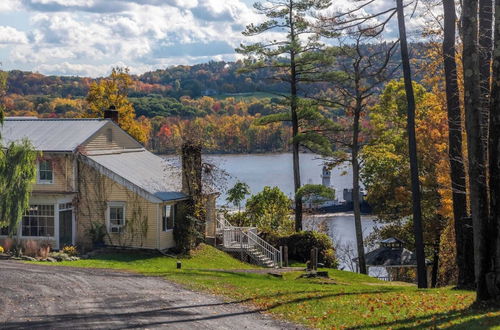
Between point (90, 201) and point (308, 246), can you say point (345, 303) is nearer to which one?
point (90, 201)

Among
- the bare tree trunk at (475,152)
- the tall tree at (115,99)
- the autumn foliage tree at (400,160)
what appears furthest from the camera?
the tall tree at (115,99)

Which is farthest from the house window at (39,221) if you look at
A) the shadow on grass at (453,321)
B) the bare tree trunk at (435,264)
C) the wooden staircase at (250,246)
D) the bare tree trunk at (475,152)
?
the bare tree trunk at (475,152)

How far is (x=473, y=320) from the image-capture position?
531 inches

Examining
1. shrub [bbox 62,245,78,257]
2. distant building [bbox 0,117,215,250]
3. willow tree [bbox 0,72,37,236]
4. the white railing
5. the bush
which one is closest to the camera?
willow tree [bbox 0,72,37,236]

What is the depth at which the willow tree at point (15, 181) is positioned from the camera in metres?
31.0

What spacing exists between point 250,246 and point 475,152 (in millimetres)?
22909

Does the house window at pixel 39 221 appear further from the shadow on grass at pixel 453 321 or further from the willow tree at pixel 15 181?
the shadow on grass at pixel 453 321

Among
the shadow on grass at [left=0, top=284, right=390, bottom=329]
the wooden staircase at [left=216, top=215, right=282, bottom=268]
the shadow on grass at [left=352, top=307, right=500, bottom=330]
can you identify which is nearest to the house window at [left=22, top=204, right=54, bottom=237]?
the wooden staircase at [left=216, top=215, right=282, bottom=268]

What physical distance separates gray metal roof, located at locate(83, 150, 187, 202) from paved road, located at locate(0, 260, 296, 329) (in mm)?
11295

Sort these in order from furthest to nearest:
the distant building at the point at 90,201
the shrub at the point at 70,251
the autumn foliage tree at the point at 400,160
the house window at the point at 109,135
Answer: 1. the autumn foliage tree at the point at 400,160
2. the house window at the point at 109,135
3. the distant building at the point at 90,201
4. the shrub at the point at 70,251

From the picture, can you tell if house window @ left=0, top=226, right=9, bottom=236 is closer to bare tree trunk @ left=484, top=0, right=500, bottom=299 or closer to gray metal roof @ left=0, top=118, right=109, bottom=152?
gray metal roof @ left=0, top=118, right=109, bottom=152

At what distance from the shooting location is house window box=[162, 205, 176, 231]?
3456 centimetres

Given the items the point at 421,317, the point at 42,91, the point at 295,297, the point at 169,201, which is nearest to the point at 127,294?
the point at 295,297

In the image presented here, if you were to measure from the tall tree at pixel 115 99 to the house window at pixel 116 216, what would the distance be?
25579 millimetres
